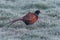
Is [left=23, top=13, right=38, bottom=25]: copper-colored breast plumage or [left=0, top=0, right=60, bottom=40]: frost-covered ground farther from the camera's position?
[left=23, top=13, right=38, bottom=25]: copper-colored breast plumage

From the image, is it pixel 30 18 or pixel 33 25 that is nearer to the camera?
pixel 30 18

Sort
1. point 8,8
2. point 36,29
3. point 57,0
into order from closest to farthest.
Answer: point 36,29 → point 8,8 → point 57,0

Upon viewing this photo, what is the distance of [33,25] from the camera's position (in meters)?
10.1

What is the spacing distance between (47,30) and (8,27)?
1.43m

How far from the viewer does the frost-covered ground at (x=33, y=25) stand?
349 inches

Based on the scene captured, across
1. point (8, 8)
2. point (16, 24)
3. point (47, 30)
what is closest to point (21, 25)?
point (16, 24)

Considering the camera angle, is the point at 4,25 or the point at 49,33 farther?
the point at 4,25

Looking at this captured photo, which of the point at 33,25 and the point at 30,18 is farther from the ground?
the point at 30,18

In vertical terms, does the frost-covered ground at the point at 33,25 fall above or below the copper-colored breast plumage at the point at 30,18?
below

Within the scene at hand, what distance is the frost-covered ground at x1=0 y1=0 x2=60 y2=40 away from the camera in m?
8.86

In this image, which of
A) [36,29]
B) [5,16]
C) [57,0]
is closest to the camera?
[36,29]

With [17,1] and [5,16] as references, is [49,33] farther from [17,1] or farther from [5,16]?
[17,1]

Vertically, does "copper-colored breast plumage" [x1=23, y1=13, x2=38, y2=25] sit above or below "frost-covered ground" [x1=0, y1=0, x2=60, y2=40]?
above

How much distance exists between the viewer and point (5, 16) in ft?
38.0
